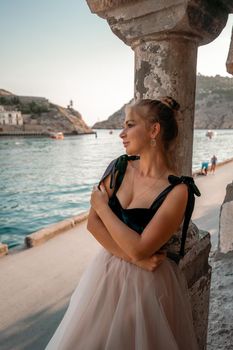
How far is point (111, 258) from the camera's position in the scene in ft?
4.74

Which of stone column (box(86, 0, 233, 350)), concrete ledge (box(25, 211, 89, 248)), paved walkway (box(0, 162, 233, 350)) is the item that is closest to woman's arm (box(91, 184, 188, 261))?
stone column (box(86, 0, 233, 350))

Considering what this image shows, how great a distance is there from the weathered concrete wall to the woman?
1873 mm

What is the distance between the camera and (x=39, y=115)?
103375 mm

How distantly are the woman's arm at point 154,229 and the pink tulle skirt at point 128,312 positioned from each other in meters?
0.15

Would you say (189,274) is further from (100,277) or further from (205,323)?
(100,277)

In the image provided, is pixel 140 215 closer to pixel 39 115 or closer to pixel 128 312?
pixel 128 312

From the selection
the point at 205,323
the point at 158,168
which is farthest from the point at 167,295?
the point at 205,323

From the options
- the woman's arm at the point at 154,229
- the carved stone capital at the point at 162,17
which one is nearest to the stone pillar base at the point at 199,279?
the woman's arm at the point at 154,229

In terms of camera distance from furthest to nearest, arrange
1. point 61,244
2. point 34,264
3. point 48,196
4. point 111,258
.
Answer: point 48,196
point 61,244
point 34,264
point 111,258

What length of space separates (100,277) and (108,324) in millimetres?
198

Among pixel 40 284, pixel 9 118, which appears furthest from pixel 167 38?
pixel 9 118

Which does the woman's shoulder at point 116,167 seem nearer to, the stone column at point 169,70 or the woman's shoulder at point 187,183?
the woman's shoulder at point 187,183

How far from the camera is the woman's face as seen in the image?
53.7 inches

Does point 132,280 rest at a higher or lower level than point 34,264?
higher
